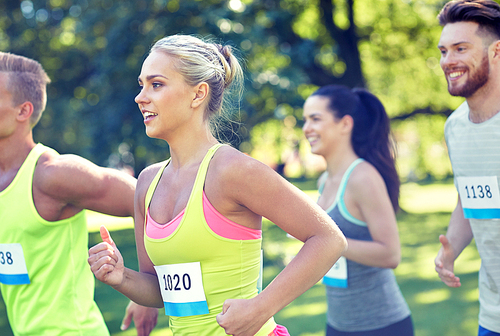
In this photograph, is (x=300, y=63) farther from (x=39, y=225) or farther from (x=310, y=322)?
(x=39, y=225)

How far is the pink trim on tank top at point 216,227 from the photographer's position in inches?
68.0

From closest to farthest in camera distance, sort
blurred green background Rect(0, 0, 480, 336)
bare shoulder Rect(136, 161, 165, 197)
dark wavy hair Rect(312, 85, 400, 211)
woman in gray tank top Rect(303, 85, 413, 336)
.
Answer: bare shoulder Rect(136, 161, 165, 197) < woman in gray tank top Rect(303, 85, 413, 336) < dark wavy hair Rect(312, 85, 400, 211) < blurred green background Rect(0, 0, 480, 336)

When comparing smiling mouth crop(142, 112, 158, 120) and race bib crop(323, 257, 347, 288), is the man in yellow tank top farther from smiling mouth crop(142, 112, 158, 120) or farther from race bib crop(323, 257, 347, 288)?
race bib crop(323, 257, 347, 288)

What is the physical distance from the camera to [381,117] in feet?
11.4

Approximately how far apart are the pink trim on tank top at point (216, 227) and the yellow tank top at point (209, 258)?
0.01 meters

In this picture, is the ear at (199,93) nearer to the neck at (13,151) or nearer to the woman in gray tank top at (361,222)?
the neck at (13,151)

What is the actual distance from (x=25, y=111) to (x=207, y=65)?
128cm

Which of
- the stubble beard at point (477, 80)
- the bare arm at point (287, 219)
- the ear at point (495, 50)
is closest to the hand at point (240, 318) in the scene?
the bare arm at point (287, 219)

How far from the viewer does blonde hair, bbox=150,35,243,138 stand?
1878mm

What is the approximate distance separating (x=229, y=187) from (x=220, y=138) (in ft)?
2.07

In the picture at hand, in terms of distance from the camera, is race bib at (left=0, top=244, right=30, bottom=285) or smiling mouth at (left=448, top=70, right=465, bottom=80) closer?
→ race bib at (left=0, top=244, right=30, bottom=285)

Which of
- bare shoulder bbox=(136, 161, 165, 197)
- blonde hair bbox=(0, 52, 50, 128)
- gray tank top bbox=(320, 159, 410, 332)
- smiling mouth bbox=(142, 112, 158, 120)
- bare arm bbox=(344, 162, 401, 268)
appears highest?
blonde hair bbox=(0, 52, 50, 128)

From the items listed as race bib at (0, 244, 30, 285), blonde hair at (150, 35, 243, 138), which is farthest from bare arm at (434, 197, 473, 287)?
race bib at (0, 244, 30, 285)

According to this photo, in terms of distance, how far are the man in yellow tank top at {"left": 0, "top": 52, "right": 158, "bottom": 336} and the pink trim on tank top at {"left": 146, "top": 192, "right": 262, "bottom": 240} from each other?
0.72m
